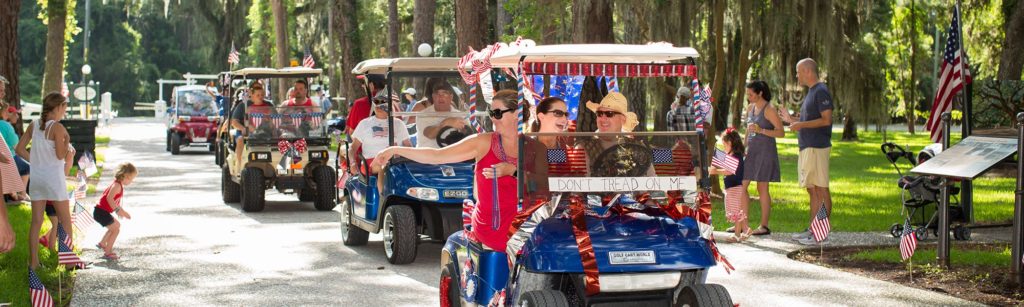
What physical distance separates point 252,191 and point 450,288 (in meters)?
9.22

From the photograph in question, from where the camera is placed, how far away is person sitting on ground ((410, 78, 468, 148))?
41.8ft

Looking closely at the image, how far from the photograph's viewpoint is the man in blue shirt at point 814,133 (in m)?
12.4

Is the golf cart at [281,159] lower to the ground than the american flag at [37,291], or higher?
higher

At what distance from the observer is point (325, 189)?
651 inches

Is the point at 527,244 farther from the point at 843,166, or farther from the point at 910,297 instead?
the point at 843,166

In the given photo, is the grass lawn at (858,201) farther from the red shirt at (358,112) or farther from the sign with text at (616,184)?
the sign with text at (616,184)

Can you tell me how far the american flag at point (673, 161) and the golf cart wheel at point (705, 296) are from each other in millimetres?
850

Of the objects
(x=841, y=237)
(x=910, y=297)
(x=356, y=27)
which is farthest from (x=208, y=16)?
(x=910, y=297)

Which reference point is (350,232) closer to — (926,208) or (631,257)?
(926,208)

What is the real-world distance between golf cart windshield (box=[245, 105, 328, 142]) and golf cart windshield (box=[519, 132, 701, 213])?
10759mm

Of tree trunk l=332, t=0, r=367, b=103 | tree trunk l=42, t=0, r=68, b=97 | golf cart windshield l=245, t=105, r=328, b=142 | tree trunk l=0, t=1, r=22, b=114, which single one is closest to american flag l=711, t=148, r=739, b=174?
golf cart windshield l=245, t=105, r=328, b=142

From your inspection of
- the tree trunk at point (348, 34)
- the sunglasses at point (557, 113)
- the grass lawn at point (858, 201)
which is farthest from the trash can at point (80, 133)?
the sunglasses at point (557, 113)

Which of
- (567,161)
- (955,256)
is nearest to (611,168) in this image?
(567,161)

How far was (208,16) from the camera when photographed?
2174 inches
